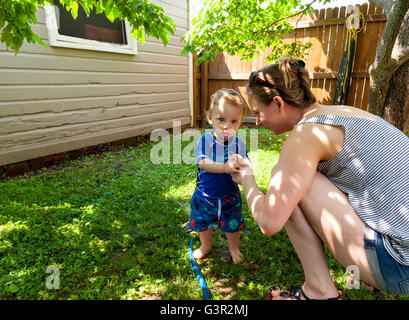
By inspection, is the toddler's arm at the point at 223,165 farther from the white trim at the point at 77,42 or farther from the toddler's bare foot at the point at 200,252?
the white trim at the point at 77,42

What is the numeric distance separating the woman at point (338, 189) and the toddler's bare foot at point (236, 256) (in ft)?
2.13

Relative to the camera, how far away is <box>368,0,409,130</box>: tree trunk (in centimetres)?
294

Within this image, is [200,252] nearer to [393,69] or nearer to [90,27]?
[393,69]

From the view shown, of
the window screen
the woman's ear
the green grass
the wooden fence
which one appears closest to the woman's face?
the woman's ear

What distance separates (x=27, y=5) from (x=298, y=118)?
6.14 ft

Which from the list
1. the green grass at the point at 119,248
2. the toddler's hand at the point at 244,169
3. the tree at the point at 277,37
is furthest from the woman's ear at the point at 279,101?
the tree at the point at 277,37

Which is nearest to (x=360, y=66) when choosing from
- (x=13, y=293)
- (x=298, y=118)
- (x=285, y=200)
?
(x=298, y=118)

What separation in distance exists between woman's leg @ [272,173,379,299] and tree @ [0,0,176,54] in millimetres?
1573

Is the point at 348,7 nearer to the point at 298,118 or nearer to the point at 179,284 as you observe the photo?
the point at 298,118

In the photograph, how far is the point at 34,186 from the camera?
344 cm

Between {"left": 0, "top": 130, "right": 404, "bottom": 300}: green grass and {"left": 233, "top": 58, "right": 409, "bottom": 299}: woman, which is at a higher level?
{"left": 233, "top": 58, "right": 409, "bottom": 299}: woman

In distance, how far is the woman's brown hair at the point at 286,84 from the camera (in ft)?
4.60

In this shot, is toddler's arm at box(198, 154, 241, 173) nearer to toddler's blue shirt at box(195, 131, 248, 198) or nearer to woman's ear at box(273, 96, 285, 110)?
toddler's blue shirt at box(195, 131, 248, 198)

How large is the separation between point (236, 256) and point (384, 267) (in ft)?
3.49
